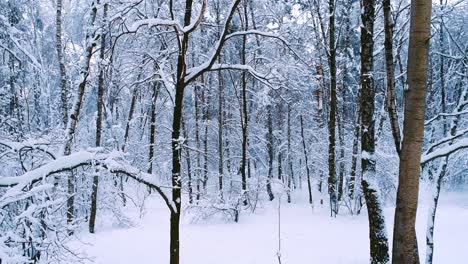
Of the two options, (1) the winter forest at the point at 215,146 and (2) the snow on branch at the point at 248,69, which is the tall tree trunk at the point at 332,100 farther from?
(2) the snow on branch at the point at 248,69

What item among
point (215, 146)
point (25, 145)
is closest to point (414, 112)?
point (25, 145)

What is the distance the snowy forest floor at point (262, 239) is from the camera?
953 cm

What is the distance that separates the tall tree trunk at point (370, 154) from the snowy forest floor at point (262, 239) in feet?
8.06

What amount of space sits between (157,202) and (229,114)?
292 inches

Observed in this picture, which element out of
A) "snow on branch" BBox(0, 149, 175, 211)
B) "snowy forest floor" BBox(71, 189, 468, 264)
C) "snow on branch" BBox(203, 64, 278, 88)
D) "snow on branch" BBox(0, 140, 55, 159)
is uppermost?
"snow on branch" BBox(203, 64, 278, 88)

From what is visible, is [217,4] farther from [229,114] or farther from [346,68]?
[229,114]

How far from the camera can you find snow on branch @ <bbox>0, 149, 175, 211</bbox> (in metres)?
4.04

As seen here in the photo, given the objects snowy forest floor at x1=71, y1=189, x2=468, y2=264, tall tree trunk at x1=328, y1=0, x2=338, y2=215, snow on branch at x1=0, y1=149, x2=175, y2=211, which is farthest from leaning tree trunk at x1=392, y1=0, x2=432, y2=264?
tall tree trunk at x1=328, y1=0, x2=338, y2=215

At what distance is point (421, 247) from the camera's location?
419 inches

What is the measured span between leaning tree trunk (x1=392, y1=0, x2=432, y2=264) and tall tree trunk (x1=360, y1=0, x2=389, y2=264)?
342 centimetres

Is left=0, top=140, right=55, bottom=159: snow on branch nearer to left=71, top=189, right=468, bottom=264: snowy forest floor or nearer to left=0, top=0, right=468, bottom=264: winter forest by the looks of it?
left=0, top=0, right=468, bottom=264: winter forest

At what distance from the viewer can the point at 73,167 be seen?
4961 millimetres

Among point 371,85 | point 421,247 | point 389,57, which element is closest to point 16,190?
point 389,57

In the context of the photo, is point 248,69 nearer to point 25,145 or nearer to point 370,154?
point 370,154
